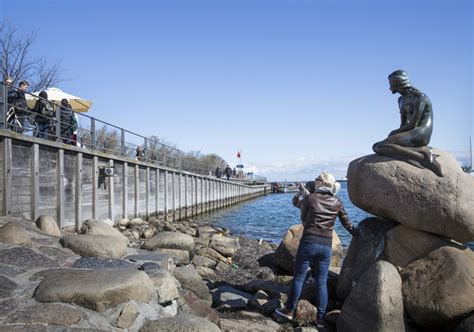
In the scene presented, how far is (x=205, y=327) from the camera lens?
468cm

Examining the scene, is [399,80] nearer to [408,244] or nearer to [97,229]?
[408,244]

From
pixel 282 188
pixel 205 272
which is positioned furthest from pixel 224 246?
pixel 282 188

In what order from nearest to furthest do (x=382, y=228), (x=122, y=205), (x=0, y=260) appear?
(x=0, y=260) → (x=382, y=228) → (x=122, y=205)

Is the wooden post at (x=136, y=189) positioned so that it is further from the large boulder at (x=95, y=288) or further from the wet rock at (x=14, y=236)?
the large boulder at (x=95, y=288)

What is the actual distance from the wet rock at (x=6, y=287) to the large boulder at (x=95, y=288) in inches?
11.0

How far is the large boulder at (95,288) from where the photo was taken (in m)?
4.66

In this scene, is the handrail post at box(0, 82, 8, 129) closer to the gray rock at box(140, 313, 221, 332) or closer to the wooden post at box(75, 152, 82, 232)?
the wooden post at box(75, 152, 82, 232)

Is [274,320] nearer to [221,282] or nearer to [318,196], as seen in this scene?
[318,196]

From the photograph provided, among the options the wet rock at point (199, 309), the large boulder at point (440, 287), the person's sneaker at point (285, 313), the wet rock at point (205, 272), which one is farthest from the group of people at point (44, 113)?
the large boulder at point (440, 287)

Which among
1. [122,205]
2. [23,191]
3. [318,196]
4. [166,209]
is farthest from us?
[166,209]

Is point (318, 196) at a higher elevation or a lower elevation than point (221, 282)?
higher

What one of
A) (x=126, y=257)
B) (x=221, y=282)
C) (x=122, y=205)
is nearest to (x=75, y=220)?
(x=122, y=205)

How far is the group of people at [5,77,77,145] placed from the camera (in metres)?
12.0

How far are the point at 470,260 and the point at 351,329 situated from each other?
192cm
